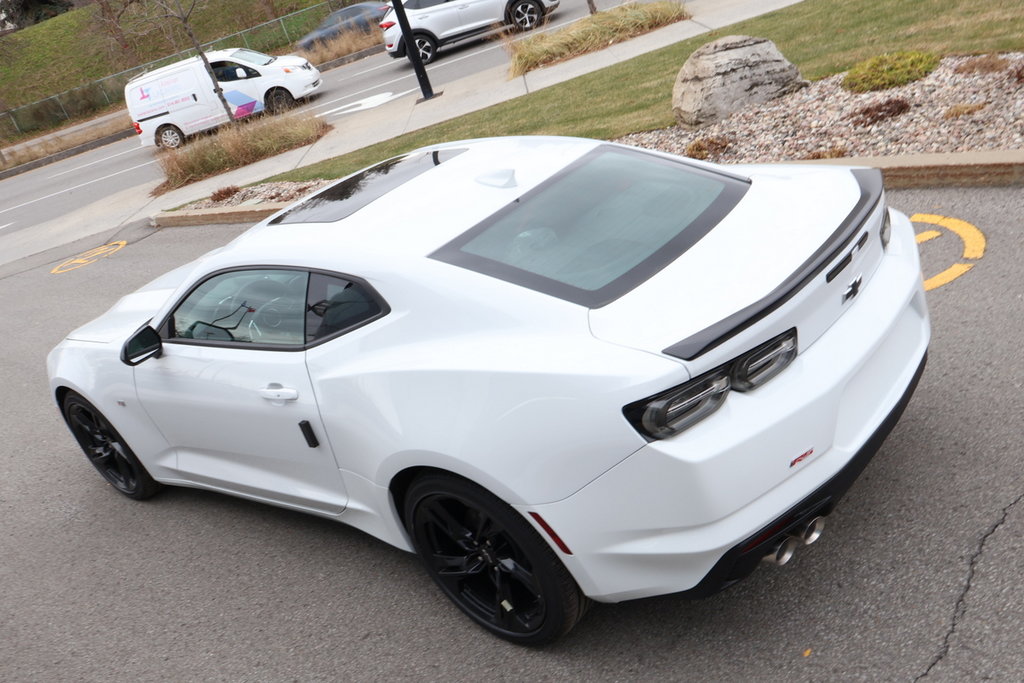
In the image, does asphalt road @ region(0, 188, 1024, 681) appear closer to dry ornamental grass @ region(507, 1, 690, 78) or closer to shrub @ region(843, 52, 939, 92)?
shrub @ region(843, 52, 939, 92)

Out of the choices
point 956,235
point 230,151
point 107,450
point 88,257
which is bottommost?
point 956,235

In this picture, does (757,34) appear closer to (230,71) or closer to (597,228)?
(597,228)

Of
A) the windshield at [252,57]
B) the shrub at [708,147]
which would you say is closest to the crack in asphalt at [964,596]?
the shrub at [708,147]

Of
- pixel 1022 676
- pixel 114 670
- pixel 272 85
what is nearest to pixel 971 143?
pixel 1022 676

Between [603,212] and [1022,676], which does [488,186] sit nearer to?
[603,212]

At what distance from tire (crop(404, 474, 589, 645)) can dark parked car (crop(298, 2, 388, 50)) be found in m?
27.7

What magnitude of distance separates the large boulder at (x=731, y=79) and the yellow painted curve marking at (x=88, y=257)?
26.1 feet

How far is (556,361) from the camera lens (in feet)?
9.29

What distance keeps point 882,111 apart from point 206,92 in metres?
16.9

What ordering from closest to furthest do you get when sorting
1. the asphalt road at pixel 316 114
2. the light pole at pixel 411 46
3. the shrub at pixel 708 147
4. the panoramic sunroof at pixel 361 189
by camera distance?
the panoramic sunroof at pixel 361 189
the shrub at pixel 708 147
the light pole at pixel 411 46
the asphalt road at pixel 316 114

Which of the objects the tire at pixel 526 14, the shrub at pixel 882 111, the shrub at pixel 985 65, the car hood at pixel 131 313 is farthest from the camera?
the tire at pixel 526 14

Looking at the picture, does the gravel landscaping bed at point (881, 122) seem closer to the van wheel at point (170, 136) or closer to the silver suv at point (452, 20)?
the silver suv at point (452, 20)

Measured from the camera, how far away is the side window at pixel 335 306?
11.2 ft

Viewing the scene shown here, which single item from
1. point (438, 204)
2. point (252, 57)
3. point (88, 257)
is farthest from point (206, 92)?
point (438, 204)
